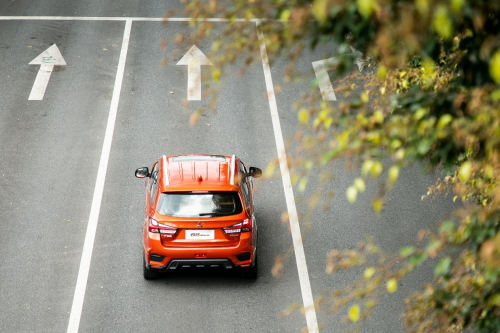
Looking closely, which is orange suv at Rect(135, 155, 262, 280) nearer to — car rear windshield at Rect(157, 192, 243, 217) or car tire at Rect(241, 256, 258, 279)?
car rear windshield at Rect(157, 192, 243, 217)

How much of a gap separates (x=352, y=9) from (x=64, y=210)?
30.1ft

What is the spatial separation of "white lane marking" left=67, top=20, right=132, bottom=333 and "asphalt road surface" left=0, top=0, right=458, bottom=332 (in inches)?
1.2

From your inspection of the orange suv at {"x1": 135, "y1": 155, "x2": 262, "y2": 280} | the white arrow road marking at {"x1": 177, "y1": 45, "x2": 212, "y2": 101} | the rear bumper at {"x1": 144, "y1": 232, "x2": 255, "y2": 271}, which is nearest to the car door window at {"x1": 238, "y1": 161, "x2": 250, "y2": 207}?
the orange suv at {"x1": 135, "y1": 155, "x2": 262, "y2": 280}

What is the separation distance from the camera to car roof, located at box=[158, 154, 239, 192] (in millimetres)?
9469

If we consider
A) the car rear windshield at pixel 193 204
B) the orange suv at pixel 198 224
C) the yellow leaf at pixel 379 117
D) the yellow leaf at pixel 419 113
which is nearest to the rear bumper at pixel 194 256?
the orange suv at pixel 198 224

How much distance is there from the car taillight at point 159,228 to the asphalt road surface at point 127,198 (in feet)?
3.54

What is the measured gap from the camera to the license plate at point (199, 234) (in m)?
9.47

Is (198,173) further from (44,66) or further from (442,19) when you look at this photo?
(44,66)

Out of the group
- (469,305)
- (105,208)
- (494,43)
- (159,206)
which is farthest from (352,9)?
(105,208)

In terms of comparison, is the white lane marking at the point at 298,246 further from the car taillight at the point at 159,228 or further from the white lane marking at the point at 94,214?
the white lane marking at the point at 94,214

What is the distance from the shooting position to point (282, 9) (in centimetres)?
456

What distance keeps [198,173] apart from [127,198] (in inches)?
117

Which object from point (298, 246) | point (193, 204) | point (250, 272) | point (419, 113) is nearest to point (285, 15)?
point (419, 113)

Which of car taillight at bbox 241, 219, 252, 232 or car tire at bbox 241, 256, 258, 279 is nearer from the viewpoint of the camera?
car taillight at bbox 241, 219, 252, 232
